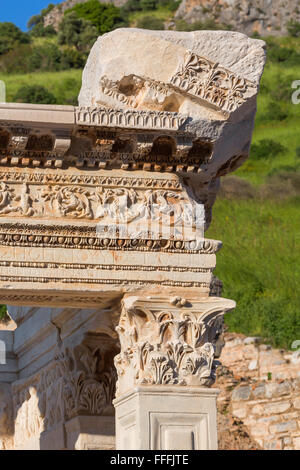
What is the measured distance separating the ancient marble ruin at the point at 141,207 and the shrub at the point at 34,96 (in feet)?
143

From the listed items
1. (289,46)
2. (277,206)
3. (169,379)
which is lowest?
(169,379)

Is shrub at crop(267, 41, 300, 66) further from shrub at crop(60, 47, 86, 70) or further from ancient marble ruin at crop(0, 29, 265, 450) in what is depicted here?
ancient marble ruin at crop(0, 29, 265, 450)

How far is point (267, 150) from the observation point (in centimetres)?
4844

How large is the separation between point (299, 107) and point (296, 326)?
104 feet

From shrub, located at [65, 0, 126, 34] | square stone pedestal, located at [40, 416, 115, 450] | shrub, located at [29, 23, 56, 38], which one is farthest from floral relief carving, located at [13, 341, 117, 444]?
shrub, located at [29, 23, 56, 38]

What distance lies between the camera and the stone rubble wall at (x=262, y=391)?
19516mm

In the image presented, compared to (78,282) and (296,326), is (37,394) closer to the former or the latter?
(78,282)

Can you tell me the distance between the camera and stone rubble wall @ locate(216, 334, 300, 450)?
19.5 m

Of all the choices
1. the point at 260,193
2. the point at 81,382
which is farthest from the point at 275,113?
the point at 81,382

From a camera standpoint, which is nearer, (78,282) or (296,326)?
(78,282)

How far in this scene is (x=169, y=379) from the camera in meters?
8.18

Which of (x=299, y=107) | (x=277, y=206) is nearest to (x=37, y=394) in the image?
(x=277, y=206)
